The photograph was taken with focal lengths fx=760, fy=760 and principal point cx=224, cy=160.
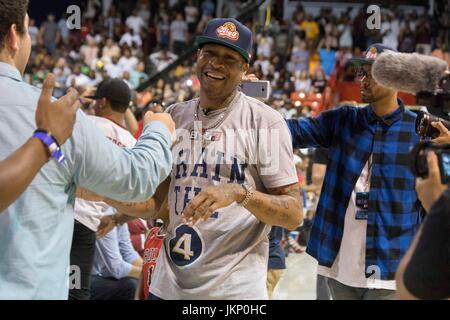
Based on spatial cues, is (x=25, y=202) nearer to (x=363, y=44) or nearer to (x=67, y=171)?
(x=67, y=171)

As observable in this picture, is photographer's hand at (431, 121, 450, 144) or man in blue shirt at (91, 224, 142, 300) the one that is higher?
photographer's hand at (431, 121, 450, 144)

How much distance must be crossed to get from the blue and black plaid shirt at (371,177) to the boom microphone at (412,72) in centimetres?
155

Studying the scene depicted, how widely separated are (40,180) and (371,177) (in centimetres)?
217

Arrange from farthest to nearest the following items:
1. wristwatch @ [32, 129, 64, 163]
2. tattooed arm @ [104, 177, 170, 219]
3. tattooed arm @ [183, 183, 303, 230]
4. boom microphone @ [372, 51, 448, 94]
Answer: tattooed arm @ [104, 177, 170, 219], tattooed arm @ [183, 183, 303, 230], boom microphone @ [372, 51, 448, 94], wristwatch @ [32, 129, 64, 163]

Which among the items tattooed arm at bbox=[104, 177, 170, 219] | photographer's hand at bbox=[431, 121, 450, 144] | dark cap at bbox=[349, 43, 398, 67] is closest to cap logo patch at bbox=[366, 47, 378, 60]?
dark cap at bbox=[349, 43, 398, 67]

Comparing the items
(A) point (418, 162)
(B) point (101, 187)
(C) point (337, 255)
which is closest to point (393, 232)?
(C) point (337, 255)

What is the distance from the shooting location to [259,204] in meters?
2.68

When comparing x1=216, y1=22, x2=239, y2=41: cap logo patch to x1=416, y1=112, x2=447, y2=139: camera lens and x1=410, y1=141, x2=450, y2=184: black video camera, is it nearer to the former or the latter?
x1=416, y1=112, x2=447, y2=139: camera lens

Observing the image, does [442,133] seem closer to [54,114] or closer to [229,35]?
[229,35]

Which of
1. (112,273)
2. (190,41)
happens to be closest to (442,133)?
(112,273)

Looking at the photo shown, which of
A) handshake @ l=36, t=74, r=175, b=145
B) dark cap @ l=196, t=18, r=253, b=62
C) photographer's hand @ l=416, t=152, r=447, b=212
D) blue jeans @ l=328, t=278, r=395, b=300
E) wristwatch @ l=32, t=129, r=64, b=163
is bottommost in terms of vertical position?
blue jeans @ l=328, t=278, r=395, b=300

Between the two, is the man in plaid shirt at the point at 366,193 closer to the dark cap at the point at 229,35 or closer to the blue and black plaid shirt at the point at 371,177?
the blue and black plaid shirt at the point at 371,177

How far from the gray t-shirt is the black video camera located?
33.2 inches

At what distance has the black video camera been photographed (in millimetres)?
1994
